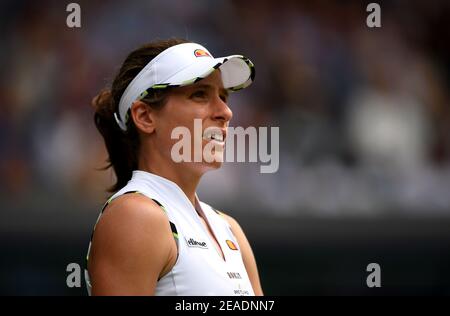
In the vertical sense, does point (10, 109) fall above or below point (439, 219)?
above

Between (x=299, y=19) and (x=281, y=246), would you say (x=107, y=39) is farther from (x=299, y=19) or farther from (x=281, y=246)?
(x=281, y=246)

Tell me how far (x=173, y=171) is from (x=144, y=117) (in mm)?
182

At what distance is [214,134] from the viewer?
2281 millimetres

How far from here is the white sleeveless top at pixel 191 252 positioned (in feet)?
6.70

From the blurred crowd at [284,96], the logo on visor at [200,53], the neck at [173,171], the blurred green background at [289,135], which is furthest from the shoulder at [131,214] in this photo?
the blurred crowd at [284,96]

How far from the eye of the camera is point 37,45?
19.1ft

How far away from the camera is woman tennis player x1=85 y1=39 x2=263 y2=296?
1972 mm

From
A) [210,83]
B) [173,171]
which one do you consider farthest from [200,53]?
[173,171]

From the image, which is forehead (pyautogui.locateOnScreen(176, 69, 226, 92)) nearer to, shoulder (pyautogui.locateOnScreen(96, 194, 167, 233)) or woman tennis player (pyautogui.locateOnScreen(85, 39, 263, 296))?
woman tennis player (pyautogui.locateOnScreen(85, 39, 263, 296))

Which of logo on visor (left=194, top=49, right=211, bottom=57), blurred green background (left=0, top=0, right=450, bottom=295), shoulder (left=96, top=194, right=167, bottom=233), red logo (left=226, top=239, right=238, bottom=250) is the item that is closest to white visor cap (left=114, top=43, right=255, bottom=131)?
logo on visor (left=194, top=49, right=211, bottom=57)

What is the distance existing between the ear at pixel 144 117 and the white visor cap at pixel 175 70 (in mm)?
26

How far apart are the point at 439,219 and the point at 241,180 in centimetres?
143

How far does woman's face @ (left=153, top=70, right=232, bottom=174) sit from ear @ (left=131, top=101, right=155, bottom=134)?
0.06ft

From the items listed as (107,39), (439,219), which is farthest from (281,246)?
(107,39)
